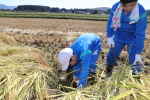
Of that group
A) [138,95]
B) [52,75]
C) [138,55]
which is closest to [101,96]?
[138,95]

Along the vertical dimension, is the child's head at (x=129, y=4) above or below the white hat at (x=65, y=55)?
above

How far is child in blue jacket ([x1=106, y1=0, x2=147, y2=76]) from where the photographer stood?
2.44 metres

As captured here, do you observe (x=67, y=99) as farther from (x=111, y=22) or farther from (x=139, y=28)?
(x=111, y=22)

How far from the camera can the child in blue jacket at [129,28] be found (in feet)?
8.02

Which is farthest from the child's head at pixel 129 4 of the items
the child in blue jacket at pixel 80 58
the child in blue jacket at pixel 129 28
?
the child in blue jacket at pixel 80 58

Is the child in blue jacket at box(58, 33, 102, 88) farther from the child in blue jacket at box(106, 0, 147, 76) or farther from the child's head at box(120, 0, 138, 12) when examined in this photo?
the child's head at box(120, 0, 138, 12)

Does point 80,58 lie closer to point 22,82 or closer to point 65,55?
point 65,55

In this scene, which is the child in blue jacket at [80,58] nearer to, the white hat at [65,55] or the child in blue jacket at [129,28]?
the white hat at [65,55]

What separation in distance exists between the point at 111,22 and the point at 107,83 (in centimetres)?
168

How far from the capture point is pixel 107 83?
5.01 ft

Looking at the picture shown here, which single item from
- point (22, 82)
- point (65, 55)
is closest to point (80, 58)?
point (65, 55)

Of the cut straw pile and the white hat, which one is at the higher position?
the white hat

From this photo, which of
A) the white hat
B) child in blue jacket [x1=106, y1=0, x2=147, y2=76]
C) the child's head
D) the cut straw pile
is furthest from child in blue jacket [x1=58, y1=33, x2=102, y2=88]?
the child's head

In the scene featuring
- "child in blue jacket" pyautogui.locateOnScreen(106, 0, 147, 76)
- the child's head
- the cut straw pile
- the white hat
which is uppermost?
the child's head
